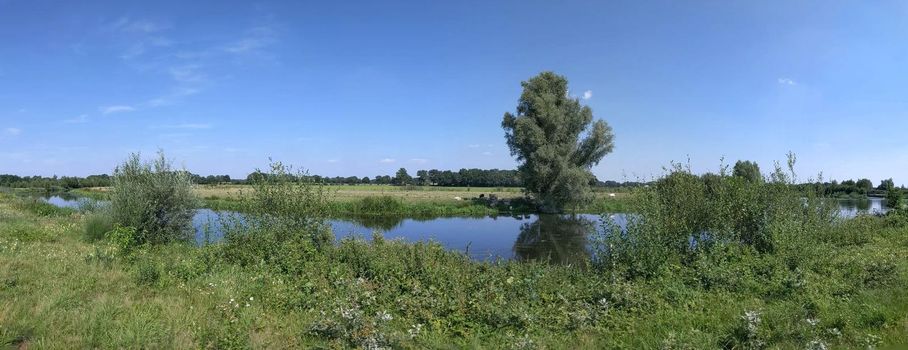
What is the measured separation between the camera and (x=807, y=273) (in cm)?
953

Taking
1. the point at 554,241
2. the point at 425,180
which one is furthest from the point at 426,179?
the point at 554,241

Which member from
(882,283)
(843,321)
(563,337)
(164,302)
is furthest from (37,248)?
(882,283)

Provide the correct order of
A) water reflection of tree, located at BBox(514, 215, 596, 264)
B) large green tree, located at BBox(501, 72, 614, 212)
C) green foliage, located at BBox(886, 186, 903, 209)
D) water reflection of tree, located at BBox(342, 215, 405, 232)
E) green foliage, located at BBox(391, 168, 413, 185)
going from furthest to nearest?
green foliage, located at BBox(391, 168, 413, 185)
large green tree, located at BBox(501, 72, 614, 212)
water reflection of tree, located at BBox(342, 215, 405, 232)
green foliage, located at BBox(886, 186, 903, 209)
water reflection of tree, located at BBox(514, 215, 596, 264)

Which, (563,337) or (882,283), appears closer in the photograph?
(563,337)

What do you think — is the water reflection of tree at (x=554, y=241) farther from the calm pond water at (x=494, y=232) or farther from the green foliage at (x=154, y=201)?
the green foliage at (x=154, y=201)

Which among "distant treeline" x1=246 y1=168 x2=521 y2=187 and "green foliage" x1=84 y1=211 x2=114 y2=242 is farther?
"distant treeline" x1=246 y1=168 x2=521 y2=187

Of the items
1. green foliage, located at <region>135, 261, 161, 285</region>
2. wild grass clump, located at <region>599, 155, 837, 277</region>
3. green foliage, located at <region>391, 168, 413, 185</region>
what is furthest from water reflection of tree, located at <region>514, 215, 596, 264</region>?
green foliage, located at <region>391, 168, 413, 185</region>

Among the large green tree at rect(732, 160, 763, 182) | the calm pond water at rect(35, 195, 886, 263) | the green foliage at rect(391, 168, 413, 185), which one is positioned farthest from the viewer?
the green foliage at rect(391, 168, 413, 185)

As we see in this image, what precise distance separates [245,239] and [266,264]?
1908 mm

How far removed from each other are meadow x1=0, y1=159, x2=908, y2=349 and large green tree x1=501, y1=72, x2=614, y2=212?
32676 millimetres

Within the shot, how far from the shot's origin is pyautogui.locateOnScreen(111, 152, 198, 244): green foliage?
16594 mm

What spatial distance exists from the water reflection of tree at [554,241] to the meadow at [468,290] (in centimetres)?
556

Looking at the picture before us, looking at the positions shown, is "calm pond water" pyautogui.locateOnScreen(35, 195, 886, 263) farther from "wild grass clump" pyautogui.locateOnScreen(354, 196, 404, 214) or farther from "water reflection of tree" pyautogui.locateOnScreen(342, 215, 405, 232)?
"wild grass clump" pyautogui.locateOnScreen(354, 196, 404, 214)

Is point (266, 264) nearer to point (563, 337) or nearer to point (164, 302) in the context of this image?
point (164, 302)
